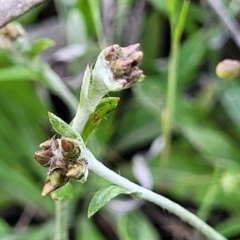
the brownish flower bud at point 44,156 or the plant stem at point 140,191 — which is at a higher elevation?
the brownish flower bud at point 44,156

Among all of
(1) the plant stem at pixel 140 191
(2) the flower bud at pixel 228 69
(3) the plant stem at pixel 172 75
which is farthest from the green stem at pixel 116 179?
(3) the plant stem at pixel 172 75

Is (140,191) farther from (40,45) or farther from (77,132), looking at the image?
(40,45)

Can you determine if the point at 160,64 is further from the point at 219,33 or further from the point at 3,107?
the point at 3,107

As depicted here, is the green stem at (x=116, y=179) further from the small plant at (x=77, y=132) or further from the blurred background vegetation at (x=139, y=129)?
the blurred background vegetation at (x=139, y=129)

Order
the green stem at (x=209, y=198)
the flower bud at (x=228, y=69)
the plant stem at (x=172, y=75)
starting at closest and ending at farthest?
the flower bud at (x=228, y=69) → the plant stem at (x=172, y=75) → the green stem at (x=209, y=198)

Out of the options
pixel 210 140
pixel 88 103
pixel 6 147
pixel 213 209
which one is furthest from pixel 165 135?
pixel 88 103

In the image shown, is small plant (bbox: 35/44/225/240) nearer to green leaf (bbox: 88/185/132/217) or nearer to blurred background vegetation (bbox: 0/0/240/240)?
green leaf (bbox: 88/185/132/217)

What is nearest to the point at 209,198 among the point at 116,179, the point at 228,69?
the point at 228,69

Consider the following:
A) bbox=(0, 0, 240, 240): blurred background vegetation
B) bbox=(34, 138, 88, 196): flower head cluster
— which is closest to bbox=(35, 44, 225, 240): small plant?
bbox=(34, 138, 88, 196): flower head cluster
